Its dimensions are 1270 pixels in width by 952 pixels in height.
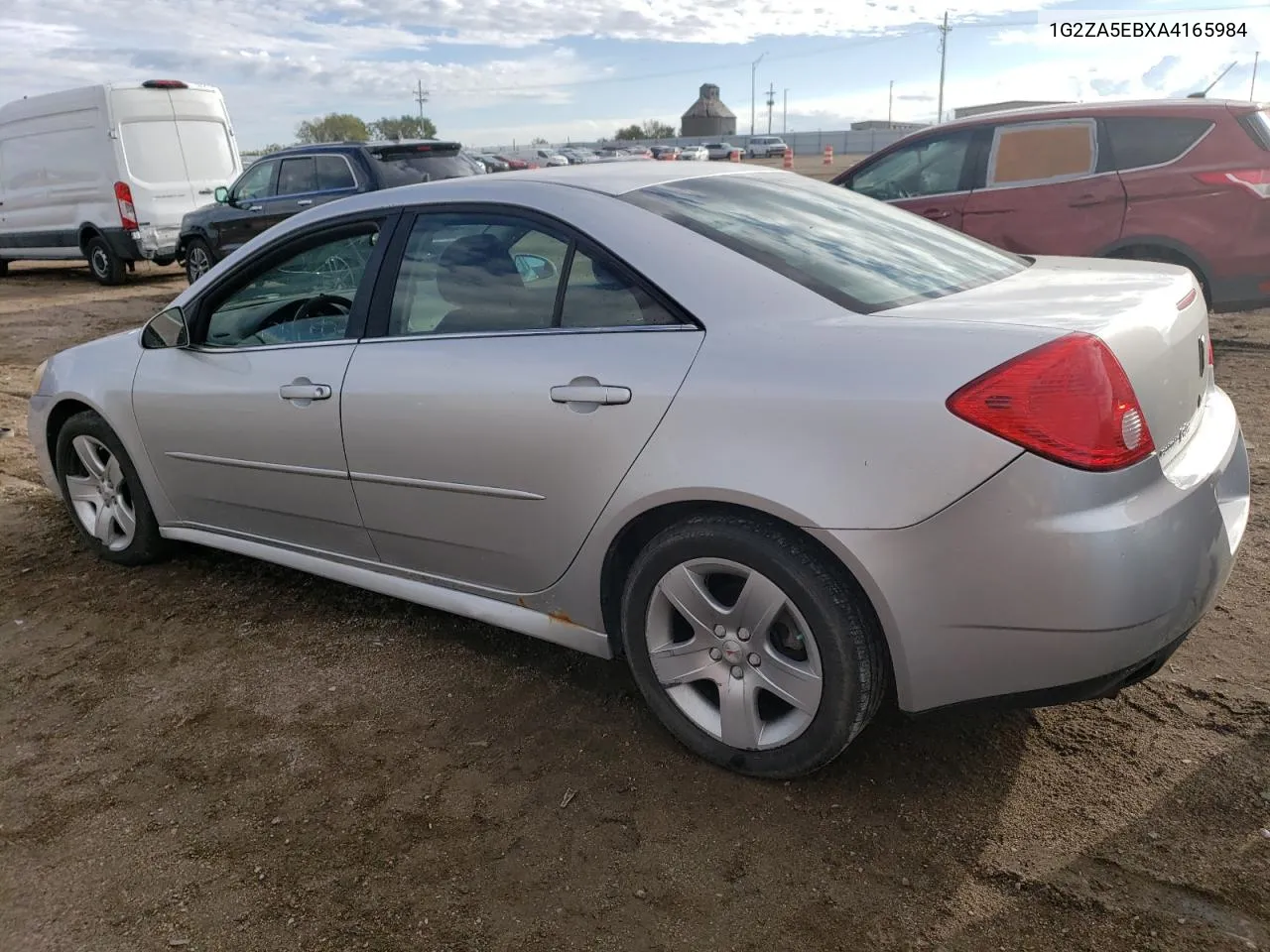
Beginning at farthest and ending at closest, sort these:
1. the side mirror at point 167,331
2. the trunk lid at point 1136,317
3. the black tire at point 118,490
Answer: the black tire at point 118,490, the side mirror at point 167,331, the trunk lid at point 1136,317

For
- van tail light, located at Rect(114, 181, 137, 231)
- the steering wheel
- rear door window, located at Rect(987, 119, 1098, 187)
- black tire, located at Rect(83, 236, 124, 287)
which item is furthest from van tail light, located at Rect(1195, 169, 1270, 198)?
black tire, located at Rect(83, 236, 124, 287)

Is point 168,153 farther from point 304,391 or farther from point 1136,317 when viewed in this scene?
point 1136,317

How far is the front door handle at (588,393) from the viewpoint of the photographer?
2.42 metres

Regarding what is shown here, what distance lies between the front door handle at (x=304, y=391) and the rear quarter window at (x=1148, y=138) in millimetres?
5655

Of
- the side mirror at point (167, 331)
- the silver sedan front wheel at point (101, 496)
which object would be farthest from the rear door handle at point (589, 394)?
the silver sedan front wheel at point (101, 496)

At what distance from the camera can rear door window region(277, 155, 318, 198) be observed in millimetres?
10625

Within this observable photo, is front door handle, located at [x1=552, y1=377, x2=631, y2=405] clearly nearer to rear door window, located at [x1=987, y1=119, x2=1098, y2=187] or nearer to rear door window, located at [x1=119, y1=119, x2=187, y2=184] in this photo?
rear door window, located at [x1=987, y1=119, x2=1098, y2=187]

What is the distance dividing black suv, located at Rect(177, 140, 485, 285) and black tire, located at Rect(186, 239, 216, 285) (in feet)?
0.04

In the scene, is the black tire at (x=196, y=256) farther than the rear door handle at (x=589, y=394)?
Yes

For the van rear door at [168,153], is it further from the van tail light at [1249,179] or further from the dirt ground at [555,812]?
the van tail light at [1249,179]

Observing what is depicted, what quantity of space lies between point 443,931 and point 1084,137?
659cm

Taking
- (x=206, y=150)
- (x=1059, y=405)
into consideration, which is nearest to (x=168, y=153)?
(x=206, y=150)

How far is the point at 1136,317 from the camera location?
220 centimetres

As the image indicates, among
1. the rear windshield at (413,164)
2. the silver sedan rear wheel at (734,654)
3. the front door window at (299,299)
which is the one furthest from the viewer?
the rear windshield at (413,164)
